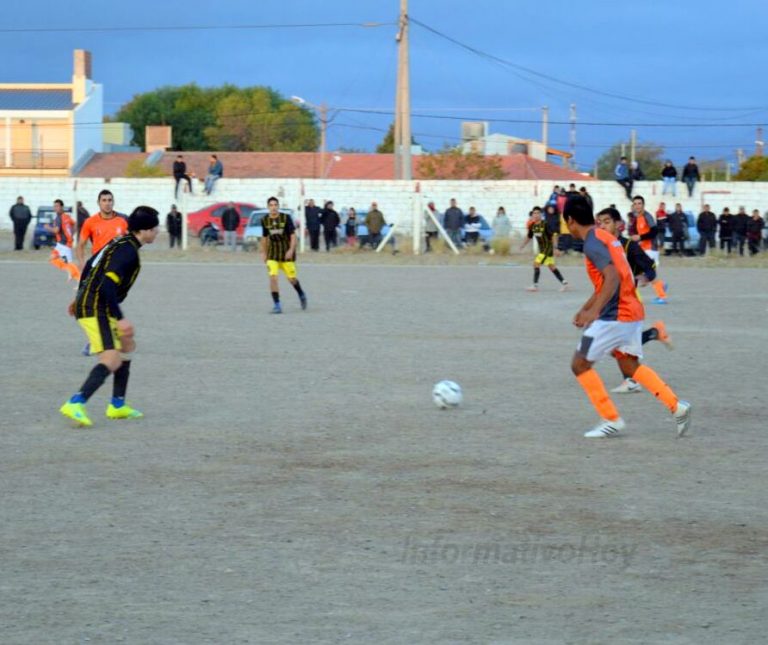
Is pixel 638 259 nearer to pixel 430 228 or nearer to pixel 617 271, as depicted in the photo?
pixel 617 271

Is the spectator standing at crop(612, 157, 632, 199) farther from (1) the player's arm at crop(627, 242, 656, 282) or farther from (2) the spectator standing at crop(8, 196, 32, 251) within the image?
(1) the player's arm at crop(627, 242, 656, 282)

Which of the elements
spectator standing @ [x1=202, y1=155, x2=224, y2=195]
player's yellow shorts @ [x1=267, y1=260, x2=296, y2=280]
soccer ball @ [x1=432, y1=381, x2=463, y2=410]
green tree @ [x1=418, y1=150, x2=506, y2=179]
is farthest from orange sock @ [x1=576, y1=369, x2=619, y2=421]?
green tree @ [x1=418, y1=150, x2=506, y2=179]

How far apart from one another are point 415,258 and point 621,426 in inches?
1111

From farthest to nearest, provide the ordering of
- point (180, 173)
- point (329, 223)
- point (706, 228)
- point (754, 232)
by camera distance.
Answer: point (180, 173) → point (329, 223) → point (754, 232) → point (706, 228)

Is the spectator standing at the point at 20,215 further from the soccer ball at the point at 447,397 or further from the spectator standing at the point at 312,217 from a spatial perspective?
the soccer ball at the point at 447,397

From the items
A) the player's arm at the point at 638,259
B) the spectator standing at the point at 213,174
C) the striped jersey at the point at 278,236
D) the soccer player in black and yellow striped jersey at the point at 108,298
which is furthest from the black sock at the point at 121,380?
the spectator standing at the point at 213,174

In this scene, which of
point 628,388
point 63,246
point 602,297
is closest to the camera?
point 602,297

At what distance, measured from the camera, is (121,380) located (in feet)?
34.3

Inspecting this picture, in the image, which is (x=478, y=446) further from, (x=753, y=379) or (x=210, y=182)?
(x=210, y=182)

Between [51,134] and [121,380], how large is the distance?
215ft

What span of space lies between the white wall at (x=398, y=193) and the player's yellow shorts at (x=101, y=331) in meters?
31.8

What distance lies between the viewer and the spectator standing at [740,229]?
3928 cm

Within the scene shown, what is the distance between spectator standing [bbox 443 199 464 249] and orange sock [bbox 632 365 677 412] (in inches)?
1178

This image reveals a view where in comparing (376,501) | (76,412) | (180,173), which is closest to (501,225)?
(180,173)
